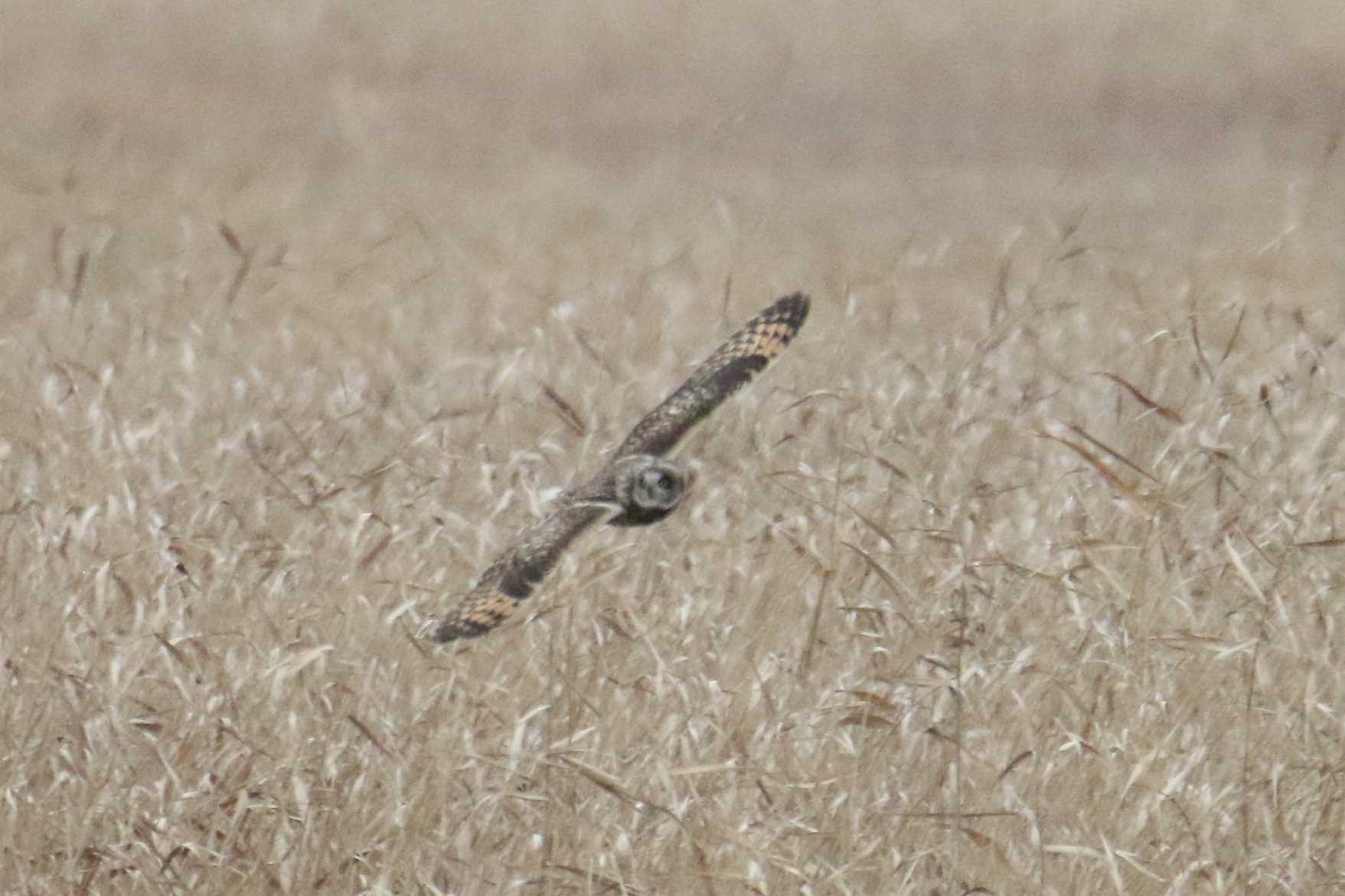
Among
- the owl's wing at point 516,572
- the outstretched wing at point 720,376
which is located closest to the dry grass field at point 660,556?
the owl's wing at point 516,572

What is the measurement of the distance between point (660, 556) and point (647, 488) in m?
0.25

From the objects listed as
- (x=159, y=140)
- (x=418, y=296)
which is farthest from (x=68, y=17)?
(x=418, y=296)

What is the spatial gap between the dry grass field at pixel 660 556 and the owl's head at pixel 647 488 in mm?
97

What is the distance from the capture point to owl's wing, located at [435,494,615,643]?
3443 mm

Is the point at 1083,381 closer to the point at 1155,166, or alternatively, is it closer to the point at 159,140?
the point at 1155,166

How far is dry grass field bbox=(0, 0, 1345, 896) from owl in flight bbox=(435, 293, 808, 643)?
0.07 metres

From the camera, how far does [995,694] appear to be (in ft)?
10.9

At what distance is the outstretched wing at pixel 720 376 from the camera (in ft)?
14.4

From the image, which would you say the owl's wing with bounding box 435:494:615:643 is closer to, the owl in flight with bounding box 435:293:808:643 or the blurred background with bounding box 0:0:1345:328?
the owl in flight with bounding box 435:293:808:643

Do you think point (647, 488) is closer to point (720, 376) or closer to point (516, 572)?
point (720, 376)

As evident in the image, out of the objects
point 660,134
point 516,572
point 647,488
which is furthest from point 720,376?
point 660,134

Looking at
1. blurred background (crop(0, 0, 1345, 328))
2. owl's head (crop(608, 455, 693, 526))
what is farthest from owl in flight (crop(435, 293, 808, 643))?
blurred background (crop(0, 0, 1345, 328))

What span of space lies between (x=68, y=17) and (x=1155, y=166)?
648cm

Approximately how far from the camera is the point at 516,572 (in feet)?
11.7
